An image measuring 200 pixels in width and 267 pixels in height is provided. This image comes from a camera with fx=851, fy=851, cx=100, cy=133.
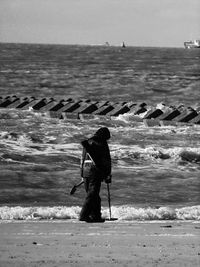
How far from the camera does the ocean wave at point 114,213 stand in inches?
500

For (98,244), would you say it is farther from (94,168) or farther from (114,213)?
(114,213)

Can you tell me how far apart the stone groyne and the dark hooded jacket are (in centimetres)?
1792

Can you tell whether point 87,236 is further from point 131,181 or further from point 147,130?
point 147,130

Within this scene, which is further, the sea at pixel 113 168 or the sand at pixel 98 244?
the sea at pixel 113 168

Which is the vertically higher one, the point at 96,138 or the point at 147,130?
the point at 96,138

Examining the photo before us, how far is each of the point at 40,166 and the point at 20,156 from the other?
62.6 inches

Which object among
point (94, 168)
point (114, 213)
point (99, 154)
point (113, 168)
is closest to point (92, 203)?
point (94, 168)

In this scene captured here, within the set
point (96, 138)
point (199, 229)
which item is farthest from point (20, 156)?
point (199, 229)

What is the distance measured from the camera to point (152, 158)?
67.8 ft

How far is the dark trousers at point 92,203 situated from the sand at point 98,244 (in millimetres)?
307

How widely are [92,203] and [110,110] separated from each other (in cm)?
2299

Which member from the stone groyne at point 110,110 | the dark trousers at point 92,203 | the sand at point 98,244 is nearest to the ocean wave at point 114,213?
the dark trousers at point 92,203

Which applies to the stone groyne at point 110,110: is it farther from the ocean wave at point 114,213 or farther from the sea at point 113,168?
the ocean wave at point 114,213

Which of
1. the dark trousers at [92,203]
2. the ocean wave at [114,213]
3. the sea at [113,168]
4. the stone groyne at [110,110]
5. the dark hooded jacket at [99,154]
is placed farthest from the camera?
the stone groyne at [110,110]
